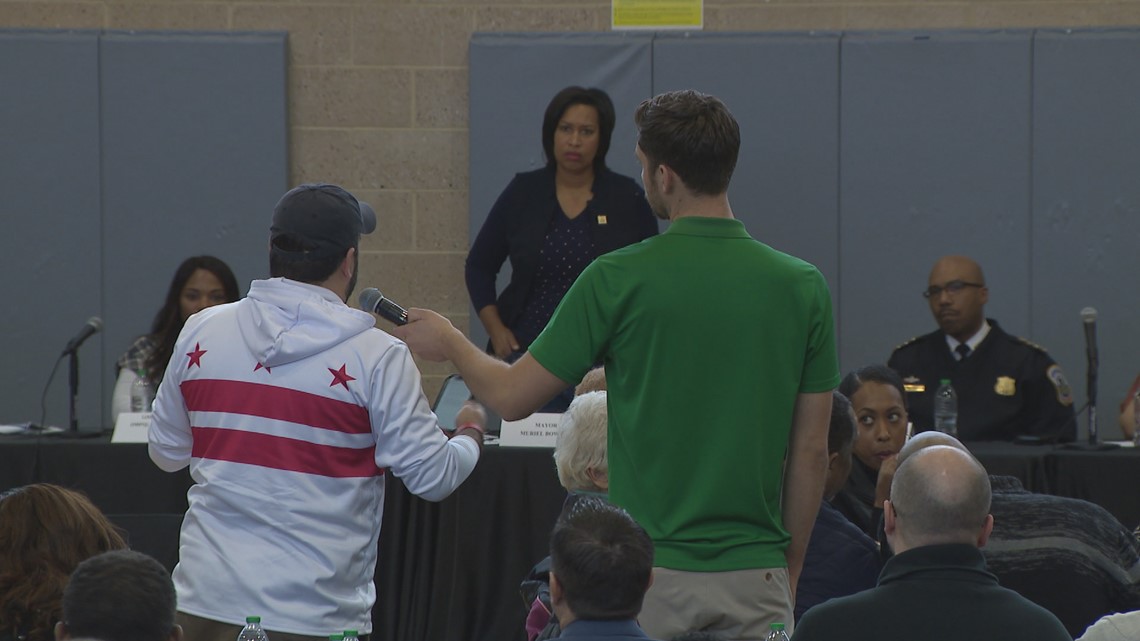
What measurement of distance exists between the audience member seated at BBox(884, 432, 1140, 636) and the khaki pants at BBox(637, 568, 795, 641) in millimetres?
980

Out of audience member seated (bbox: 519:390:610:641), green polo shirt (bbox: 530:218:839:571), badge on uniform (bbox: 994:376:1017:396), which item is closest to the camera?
green polo shirt (bbox: 530:218:839:571)

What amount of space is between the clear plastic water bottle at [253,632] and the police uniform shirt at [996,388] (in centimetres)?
352

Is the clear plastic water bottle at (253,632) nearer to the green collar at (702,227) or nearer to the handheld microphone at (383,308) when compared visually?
the handheld microphone at (383,308)

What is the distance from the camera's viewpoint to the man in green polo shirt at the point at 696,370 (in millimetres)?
2238

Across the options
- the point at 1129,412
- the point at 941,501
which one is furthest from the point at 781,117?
the point at 941,501

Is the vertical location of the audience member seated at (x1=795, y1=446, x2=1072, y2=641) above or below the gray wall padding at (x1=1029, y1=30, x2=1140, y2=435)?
below

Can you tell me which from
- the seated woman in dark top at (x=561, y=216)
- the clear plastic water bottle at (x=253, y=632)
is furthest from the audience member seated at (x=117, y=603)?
the seated woman in dark top at (x=561, y=216)

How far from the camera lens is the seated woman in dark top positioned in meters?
5.53

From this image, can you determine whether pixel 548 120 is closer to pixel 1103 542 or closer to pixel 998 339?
pixel 998 339

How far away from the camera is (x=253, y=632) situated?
2342 millimetres

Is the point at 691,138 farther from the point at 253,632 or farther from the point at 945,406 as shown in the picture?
the point at 945,406

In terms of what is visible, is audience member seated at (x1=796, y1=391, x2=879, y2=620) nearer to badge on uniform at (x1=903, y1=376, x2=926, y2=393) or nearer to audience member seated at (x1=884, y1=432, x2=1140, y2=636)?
audience member seated at (x1=884, y1=432, x2=1140, y2=636)

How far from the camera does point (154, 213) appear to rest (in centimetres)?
658

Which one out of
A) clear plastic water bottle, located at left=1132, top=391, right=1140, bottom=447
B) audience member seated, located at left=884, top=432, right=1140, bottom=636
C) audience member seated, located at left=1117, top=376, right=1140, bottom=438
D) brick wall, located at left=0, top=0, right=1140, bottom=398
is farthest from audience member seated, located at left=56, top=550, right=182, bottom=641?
brick wall, located at left=0, top=0, right=1140, bottom=398
